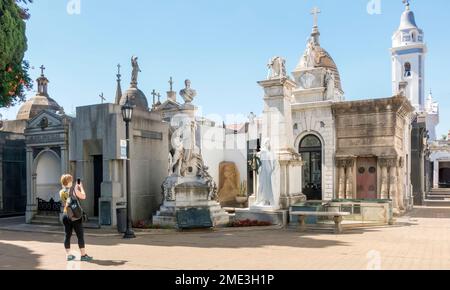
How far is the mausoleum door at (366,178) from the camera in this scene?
764 inches

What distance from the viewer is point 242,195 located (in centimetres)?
2430

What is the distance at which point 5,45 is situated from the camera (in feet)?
38.6

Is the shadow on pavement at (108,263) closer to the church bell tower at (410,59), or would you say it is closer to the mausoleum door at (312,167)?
the mausoleum door at (312,167)

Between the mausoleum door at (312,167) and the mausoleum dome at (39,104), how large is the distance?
55.7 feet

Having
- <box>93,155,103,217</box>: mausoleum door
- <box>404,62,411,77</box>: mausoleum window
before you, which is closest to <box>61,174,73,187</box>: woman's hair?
<box>93,155,103,217</box>: mausoleum door

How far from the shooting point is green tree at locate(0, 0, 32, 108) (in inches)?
463

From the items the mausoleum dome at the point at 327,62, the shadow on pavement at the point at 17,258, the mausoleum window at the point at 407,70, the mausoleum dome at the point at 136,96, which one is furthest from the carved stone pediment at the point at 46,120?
the mausoleum window at the point at 407,70

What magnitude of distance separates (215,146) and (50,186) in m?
10.5

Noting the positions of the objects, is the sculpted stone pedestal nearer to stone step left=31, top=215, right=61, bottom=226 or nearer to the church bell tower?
stone step left=31, top=215, right=61, bottom=226

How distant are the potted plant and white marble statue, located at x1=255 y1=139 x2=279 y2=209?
8389 mm

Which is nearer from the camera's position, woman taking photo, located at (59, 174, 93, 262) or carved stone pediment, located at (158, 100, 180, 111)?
woman taking photo, located at (59, 174, 93, 262)

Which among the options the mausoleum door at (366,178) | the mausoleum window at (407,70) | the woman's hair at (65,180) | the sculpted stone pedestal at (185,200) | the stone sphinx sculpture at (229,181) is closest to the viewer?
the woman's hair at (65,180)
